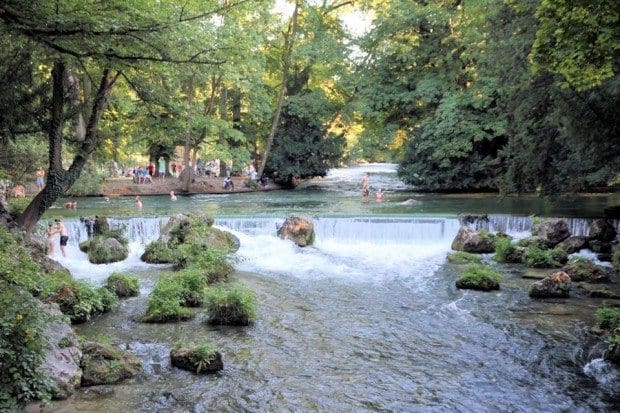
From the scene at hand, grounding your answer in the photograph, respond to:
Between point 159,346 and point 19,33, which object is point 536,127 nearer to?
point 159,346

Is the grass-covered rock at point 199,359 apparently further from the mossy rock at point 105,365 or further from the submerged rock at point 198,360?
the mossy rock at point 105,365

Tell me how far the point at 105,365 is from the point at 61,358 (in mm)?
592

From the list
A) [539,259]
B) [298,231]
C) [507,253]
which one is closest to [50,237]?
[298,231]

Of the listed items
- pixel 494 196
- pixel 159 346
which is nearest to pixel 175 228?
pixel 159 346

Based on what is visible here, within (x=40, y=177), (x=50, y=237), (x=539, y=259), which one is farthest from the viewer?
(x=40, y=177)

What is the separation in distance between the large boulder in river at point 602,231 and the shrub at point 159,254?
1285 centimetres

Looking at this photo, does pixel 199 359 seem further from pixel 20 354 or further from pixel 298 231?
pixel 298 231

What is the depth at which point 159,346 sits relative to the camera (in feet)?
27.9

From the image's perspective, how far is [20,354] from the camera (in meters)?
5.27

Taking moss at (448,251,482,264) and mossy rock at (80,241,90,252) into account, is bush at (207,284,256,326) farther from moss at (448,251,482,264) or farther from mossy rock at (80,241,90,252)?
mossy rock at (80,241,90,252)

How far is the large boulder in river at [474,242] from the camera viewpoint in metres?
17.2

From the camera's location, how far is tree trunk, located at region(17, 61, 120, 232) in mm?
10844

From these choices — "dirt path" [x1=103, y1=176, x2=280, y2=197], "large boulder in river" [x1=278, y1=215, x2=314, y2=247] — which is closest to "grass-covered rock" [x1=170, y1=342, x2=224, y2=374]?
"large boulder in river" [x1=278, y1=215, x2=314, y2=247]

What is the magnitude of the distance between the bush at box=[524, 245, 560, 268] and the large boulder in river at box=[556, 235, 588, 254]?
1639 millimetres
